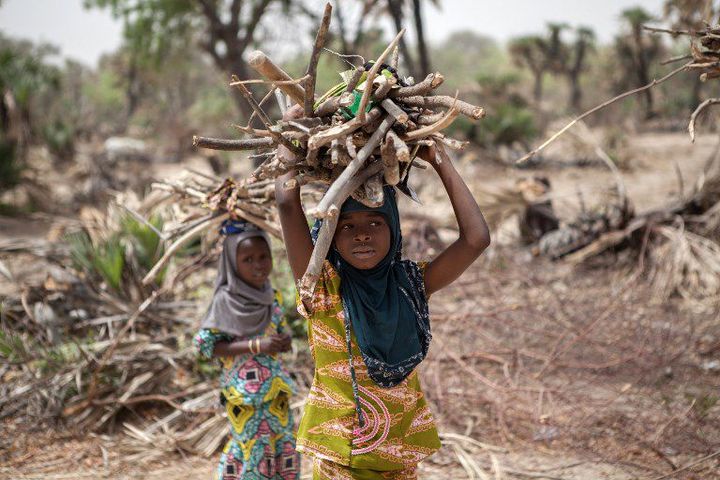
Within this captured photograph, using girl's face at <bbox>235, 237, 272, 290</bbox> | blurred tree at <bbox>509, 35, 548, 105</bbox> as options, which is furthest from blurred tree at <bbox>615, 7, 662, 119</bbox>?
girl's face at <bbox>235, 237, 272, 290</bbox>

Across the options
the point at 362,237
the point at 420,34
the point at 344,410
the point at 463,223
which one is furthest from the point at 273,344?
the point at 420,34

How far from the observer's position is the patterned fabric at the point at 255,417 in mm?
2955

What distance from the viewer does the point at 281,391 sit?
10.0ft

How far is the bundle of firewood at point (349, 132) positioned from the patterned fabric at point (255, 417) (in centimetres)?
129

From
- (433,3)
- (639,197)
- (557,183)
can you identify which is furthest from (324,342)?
(433,3)

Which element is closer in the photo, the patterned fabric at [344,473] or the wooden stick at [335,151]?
the wooden stick at [335,151]

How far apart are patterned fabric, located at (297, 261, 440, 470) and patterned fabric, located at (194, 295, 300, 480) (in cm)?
87

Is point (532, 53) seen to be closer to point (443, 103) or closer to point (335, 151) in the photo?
point (443, 103)

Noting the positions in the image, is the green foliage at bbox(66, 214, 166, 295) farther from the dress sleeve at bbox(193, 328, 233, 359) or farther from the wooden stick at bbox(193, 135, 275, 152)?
the wooden stick at bbox(193, 135, 275, 152)

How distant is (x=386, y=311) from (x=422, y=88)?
0.72 metres

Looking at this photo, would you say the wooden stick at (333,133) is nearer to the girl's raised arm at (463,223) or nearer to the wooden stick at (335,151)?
the wooden stick at (335,151)

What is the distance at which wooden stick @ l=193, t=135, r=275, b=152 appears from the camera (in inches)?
73.0

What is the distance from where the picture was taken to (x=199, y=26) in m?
16.1

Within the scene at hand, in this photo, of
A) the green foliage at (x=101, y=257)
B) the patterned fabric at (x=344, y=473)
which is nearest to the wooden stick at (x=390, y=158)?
the patterned fabric at (x=344, y=473)
